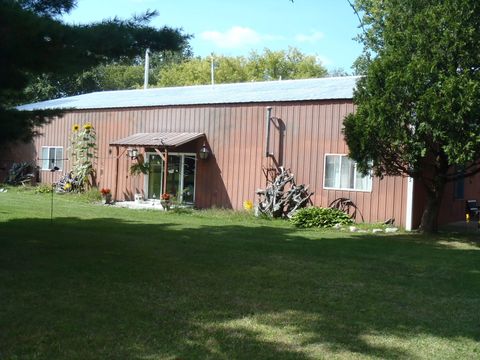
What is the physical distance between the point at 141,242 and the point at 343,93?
841cm

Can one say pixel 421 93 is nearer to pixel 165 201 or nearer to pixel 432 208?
pixel 432 208

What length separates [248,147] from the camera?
18234 millimetres

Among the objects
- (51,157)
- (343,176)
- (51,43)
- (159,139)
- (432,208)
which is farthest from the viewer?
(51,157)

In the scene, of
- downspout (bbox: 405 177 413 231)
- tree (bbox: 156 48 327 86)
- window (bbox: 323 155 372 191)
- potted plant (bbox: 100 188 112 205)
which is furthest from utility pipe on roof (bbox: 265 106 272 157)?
tree (bbox: 156 48 327 86)

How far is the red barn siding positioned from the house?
0.03 meters

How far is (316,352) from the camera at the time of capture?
477 centimetres

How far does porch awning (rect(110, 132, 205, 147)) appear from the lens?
1867 centimetres

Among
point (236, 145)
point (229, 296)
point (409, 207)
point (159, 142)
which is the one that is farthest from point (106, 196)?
point (229, 296)

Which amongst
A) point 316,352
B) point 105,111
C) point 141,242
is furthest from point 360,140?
point 105,111

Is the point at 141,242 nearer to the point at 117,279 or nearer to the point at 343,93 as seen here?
the point at 117,279

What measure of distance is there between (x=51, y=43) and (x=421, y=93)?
291 inches

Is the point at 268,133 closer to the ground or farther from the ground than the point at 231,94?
closer to the ground

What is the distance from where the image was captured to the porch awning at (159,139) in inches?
735

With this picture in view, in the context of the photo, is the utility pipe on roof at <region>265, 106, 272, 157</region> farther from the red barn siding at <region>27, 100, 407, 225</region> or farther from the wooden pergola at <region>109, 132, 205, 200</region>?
the wooden pergola at <region>109, 132, 205, 200</region>
